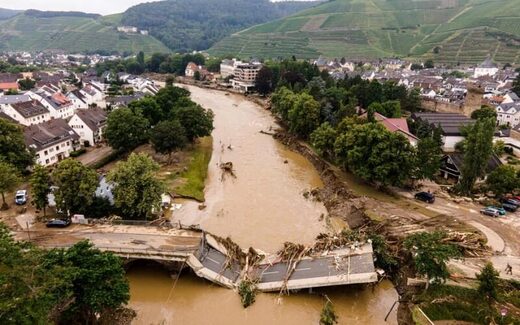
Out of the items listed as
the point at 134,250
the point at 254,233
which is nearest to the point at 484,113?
the point at 254,233

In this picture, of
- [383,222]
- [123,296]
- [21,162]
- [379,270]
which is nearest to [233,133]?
[21,162]

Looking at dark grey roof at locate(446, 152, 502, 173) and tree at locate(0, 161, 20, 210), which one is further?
dark grey roof at locate(446, 152, 502, 173)

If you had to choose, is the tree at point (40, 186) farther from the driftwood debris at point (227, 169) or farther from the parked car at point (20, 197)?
the driftwood debris at point (227, 169)

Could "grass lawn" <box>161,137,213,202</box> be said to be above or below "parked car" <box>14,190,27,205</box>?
below

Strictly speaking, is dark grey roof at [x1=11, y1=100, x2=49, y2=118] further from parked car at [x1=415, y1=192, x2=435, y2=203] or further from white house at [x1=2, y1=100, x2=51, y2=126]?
parked car at [x1=415, y1=192, x2=435, y2=203]

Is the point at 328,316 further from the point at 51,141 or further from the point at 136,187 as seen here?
the point at 51,141

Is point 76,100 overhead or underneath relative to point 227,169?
overhead

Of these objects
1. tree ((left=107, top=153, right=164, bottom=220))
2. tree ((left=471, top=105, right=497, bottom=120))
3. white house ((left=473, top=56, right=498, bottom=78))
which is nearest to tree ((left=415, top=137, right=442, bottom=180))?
tree ((left=107, top=153, right=164, bottom=220))

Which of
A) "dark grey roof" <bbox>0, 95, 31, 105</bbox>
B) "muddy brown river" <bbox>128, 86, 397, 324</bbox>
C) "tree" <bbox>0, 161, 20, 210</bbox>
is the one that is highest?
"dark grey roof" <bbox>0, 95, 31, 105</bbox>
